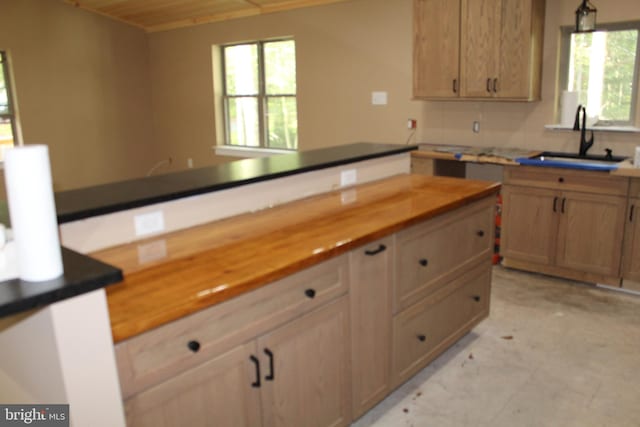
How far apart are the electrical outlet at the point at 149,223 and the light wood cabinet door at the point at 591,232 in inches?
116

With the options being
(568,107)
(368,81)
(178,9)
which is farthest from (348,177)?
(178,9)

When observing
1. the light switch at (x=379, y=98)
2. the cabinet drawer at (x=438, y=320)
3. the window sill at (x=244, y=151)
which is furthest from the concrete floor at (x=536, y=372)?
the window sill at (x=244, y=151)

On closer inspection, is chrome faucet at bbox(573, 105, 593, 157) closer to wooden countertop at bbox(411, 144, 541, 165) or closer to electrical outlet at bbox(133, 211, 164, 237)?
wooden countertop at bbox(411, 144, 541, 165)

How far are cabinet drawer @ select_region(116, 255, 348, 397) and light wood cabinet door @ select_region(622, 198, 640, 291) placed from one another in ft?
8.19

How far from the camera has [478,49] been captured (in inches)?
167

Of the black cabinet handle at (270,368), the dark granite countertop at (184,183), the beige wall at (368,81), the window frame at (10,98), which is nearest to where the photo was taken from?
the black cabinet handle at (270,368)

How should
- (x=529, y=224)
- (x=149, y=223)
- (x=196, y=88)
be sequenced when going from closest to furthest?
(x=149, y=223) → (x=529, y=224) → (x=196, y=88)

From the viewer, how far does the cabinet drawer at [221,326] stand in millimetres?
1365

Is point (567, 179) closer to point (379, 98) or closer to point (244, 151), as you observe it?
point (379, 98)

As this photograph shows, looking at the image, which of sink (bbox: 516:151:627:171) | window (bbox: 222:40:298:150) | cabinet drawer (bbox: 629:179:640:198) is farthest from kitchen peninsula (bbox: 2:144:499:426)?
window (bbox: 222:40:298:150)

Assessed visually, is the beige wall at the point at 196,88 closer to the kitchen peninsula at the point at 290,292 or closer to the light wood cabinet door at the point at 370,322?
the kitchen peninsula at the point at 290,292

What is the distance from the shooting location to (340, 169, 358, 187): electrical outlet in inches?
113

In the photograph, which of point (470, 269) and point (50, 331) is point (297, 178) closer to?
point (470, 269)

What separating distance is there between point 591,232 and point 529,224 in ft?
1.42
